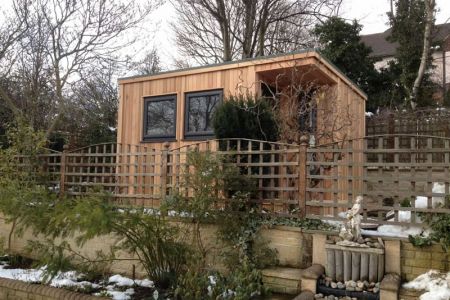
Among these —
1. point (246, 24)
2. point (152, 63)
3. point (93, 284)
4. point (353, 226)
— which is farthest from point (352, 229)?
point (152, 63)

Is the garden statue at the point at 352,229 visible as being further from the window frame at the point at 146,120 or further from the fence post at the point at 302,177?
the window frame at the point at 146,120

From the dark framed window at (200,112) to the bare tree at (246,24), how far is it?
8.04m

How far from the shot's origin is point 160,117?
28.2ft

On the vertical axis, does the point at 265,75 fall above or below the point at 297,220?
Result: above

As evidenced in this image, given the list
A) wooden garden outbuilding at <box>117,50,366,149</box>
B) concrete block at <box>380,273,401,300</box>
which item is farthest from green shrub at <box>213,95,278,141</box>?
concrete block at <box>380,273,401,300</box>

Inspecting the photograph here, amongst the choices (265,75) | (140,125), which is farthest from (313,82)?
(140,125)

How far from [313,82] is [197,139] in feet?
8.45

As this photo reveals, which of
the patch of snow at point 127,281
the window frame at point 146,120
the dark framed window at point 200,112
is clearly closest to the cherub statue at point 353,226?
the patch of snow at point 127,281

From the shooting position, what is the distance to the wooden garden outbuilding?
7445 millimetres

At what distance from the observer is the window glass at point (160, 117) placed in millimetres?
8422

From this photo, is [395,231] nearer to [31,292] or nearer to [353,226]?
[353,226]

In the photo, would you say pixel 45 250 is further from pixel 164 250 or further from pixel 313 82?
pixel 313 82

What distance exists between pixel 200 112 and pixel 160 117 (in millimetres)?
1001

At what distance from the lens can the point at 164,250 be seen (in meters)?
4.79
